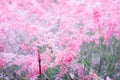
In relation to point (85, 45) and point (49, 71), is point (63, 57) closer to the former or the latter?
point (49, 71)

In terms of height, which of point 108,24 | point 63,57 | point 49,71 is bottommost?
point 49,71

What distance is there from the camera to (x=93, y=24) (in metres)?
5.93

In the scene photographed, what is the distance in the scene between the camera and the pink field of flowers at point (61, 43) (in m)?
4.70

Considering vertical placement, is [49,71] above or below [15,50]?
below

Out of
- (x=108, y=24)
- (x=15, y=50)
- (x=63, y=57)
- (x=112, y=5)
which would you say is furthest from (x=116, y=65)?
(x=15, y=50)

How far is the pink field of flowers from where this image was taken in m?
4.70

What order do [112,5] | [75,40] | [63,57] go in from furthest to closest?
[112,5]
[75,40]
[63,57]

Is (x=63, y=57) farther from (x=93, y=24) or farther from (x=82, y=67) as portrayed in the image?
(x=93, y=24)

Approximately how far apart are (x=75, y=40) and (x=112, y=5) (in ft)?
4.51

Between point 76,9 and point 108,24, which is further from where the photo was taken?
point 76,9

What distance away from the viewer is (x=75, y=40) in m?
5.00

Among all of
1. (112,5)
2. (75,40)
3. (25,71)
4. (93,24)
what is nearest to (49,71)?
(25,71)

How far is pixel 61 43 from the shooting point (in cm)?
507

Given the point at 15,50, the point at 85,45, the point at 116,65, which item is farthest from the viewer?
the point at 85,45
